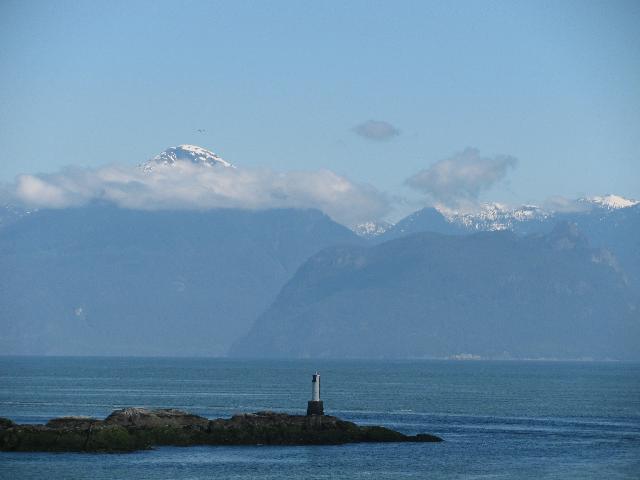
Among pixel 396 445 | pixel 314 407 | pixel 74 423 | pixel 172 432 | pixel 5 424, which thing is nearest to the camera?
pixel 74 423

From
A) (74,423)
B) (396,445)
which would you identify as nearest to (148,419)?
(74,423)

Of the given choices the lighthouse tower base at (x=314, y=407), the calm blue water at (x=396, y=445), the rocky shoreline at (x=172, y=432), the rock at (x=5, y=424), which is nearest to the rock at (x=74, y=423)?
the rocky shoreline at (x=172, y=432)

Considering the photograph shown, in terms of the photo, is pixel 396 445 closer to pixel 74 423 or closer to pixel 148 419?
pixel 148 419

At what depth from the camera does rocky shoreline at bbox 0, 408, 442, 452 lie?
91.2 metres

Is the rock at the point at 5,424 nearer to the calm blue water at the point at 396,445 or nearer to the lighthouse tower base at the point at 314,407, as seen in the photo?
the calm blue water at the point at 396,445

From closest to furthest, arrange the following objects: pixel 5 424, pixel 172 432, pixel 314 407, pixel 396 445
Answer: pixel 5 424 < pixel 172 432 < pixel 396 445 < pixel 314 407

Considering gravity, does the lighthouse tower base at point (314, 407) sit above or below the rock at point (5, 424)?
above

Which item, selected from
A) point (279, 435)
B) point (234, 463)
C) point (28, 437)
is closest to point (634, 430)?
point (279, 435)

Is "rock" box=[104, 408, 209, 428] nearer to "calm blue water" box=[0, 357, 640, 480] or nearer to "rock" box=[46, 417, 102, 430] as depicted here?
"rock" box=[46, 417, 102, 430]

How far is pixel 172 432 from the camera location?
9612 centimetres

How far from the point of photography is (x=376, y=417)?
129 meters

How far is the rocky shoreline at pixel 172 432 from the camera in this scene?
9125 centimetres

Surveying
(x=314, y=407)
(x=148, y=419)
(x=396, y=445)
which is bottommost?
(x=396, y=445)

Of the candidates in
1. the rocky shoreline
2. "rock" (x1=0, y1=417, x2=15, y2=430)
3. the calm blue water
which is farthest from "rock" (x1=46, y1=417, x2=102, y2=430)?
the calm blue water
